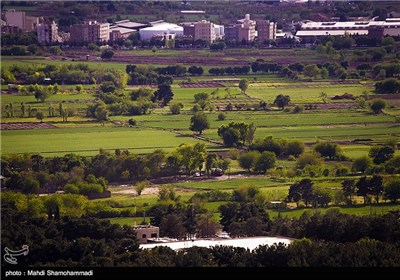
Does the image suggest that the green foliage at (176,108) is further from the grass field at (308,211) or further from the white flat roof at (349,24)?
the grass field at (308,211)

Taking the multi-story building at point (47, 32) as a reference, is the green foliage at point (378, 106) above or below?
below

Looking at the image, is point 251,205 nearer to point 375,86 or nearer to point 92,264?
point 92,264

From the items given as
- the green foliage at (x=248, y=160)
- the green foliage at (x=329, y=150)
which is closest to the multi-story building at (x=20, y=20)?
the green foliage at (x=329, y=150)

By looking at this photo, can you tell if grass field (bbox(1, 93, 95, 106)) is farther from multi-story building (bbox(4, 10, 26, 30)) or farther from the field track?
multi-story building (bbox(4, 10, 26, 30))

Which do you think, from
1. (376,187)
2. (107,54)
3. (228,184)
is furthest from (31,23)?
(376,187)

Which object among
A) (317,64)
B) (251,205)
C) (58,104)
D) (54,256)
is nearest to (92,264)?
(54,256)

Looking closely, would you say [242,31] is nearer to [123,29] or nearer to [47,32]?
[123,29]

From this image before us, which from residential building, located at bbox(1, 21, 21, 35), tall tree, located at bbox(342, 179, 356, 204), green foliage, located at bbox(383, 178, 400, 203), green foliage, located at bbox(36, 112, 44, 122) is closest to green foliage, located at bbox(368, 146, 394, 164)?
tall tree, located at bbox(342, 179, 356, 204)
